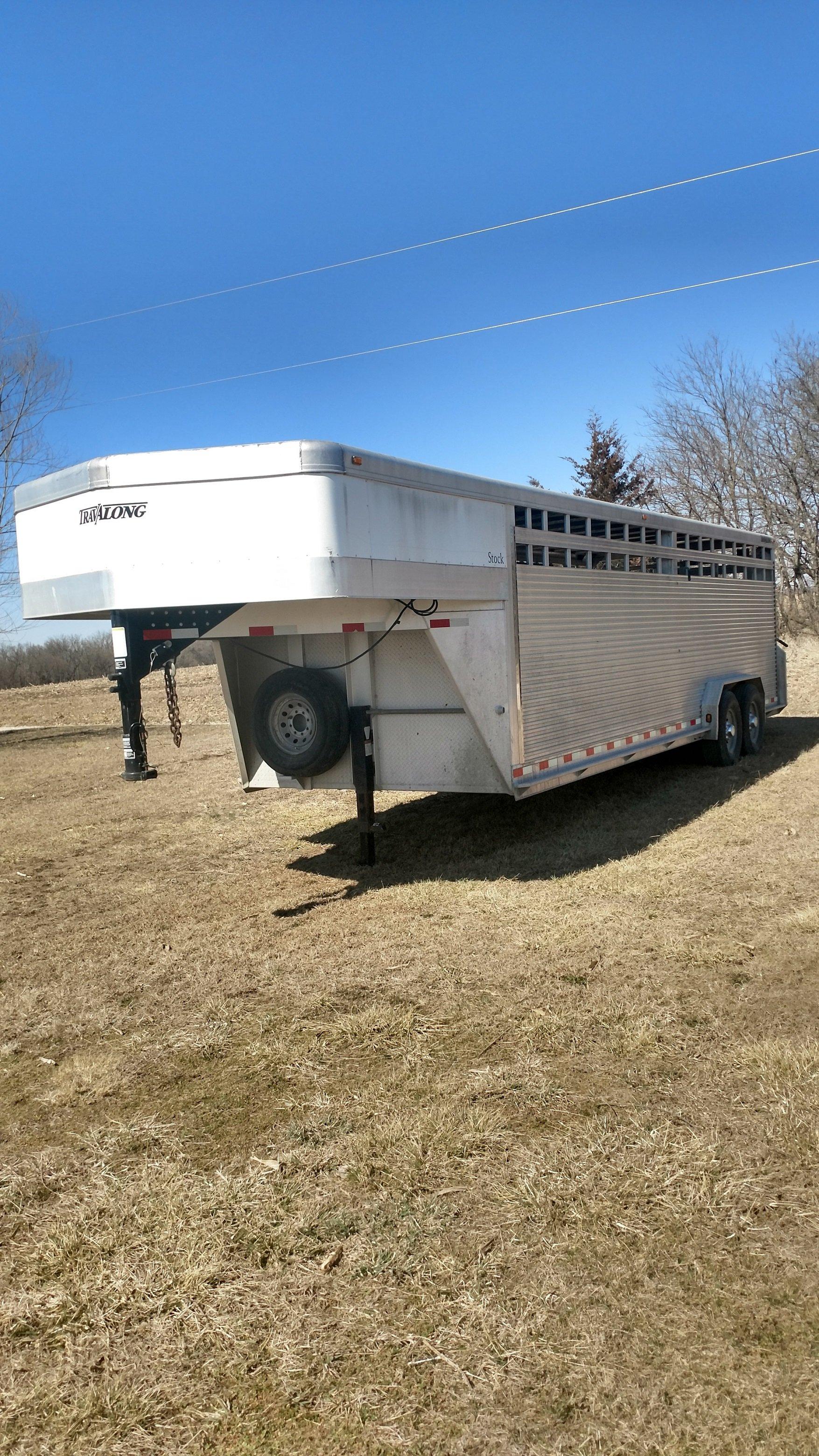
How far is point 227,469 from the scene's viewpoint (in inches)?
224

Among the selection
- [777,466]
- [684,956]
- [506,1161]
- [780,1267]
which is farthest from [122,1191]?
[777,466]

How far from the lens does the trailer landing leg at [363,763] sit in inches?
281

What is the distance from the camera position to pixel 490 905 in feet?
20.8

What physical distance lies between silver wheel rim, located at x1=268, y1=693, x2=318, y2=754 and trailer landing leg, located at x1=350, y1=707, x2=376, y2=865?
289 mm

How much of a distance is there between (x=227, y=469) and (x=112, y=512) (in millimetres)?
749

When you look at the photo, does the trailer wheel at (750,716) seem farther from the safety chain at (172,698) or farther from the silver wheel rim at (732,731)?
the safety chain at (172,698)

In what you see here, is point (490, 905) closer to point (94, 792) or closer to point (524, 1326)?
point (524, 1326)

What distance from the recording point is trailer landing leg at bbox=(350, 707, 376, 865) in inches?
281

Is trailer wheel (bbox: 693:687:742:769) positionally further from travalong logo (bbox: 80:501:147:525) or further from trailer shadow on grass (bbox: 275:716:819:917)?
travalong logo (bbox: 80:501:147:525)

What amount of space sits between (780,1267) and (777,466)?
28.0 metres

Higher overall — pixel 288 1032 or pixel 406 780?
pixel 406 780

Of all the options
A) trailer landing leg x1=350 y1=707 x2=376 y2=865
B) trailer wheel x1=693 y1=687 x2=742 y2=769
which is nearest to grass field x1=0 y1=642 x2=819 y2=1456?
trailer landing leg x1=350 y1=707 x2=376 y2=865

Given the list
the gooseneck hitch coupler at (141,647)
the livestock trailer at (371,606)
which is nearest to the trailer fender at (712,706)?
the livestock trailer at (371,606)

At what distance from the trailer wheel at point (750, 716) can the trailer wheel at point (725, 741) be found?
33cm
